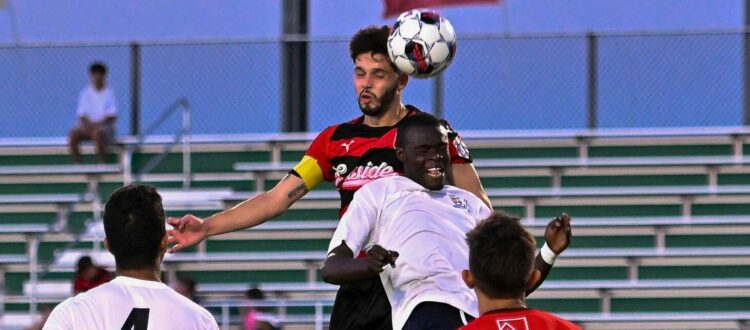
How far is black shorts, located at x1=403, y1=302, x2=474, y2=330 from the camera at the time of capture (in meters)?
5.93

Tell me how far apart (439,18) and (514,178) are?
847 centimetres

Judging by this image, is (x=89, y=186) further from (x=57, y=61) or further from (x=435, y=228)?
(x=435, y=228)

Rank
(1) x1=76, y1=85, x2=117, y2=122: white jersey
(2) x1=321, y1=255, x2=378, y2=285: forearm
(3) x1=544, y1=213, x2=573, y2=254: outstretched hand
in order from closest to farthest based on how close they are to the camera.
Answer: (2) x1=321, y1=255, x2=378, y2=285: forearm < (3) x1=544, y1=213, x2=573, y2=254: outstretched hand < (1) x1=76, y1=85, x2=117, y2=122: white jersey

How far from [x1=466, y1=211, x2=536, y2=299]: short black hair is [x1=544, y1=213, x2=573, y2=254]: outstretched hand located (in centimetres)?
70

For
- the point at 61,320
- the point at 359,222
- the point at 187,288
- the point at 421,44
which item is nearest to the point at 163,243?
the point at 61,320

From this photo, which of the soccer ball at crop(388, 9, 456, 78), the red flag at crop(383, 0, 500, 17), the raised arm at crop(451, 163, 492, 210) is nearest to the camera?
the raised arm at crop(451, 163, 492, 210)

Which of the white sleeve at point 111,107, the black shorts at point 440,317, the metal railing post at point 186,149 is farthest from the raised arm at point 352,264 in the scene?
the white sleeve at point 111,107

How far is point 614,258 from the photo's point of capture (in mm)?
14914

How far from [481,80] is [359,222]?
10693mm

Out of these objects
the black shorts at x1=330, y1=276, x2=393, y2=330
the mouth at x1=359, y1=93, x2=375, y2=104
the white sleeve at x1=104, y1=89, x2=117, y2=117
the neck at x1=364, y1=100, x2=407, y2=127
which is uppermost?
the white sleeve at x1=104, y1=89, x2=117, y2=117

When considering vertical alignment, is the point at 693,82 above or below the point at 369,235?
above

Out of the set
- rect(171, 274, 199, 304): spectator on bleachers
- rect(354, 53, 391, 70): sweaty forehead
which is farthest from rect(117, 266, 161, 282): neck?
rect(171, 274, 199, 304): spectator on bleachers

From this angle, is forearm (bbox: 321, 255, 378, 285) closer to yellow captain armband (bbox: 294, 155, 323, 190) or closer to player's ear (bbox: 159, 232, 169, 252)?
player's ear (bbox: 159, 232, 169, 252)

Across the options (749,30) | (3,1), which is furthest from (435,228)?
(3,1)
